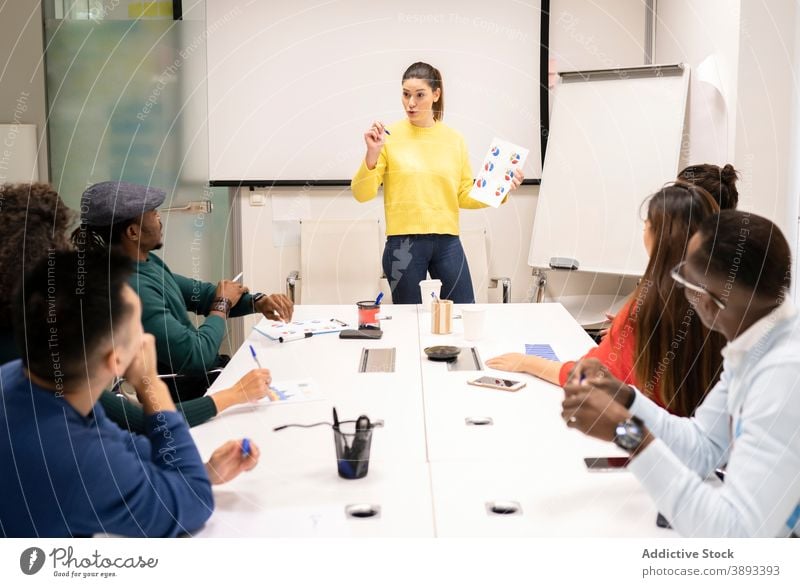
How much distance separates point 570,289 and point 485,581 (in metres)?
2.74

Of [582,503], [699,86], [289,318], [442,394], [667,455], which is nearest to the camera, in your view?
[667,455]

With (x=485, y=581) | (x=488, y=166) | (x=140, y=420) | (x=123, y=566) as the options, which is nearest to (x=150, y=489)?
(x=140, y=420)

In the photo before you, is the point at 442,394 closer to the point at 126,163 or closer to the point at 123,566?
the point at 123,566

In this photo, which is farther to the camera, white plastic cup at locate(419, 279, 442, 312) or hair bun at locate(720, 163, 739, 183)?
white plastic cup at locate(419, 279, 442, 312)

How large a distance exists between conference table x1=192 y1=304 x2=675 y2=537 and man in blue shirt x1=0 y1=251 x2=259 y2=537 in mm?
147

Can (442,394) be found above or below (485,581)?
above

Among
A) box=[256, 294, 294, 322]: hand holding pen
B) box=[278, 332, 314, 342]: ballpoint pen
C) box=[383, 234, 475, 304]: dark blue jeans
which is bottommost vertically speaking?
box=[278, 332, 314, 342]: ballpoint pen

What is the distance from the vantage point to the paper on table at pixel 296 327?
9.02ft

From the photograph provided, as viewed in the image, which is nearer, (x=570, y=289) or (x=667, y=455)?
(x=667, y=455)

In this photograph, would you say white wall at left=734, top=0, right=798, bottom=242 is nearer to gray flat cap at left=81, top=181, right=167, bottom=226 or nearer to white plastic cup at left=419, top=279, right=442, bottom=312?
white plastic cup at left=419, top=279, right=442, bottom=312

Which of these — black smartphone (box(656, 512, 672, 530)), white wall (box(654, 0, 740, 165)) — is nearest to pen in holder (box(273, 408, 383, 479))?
black smartphone (box(656, 512, 672, 530))

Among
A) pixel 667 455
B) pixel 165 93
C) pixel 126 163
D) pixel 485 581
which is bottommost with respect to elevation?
pixel 485 581

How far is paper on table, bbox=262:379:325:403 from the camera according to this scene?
6.14ft

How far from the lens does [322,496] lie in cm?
137
